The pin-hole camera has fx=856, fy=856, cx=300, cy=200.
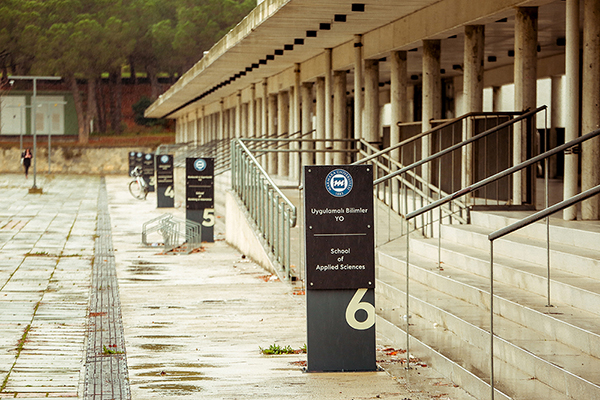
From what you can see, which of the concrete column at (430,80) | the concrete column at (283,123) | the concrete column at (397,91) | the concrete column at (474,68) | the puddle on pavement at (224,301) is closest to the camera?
the puddle on pavement at (224,301)

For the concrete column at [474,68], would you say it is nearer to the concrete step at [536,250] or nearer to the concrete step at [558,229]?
the concrete step at [558,229]

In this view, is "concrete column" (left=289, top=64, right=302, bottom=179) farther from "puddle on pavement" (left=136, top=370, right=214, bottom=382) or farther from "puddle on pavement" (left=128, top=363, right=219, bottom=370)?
"puddle on pavement" (left=136, top=370, right=214, bottom=382)

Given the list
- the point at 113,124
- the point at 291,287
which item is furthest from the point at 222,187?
the point at 113,124

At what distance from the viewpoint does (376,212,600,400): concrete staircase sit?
5168mm

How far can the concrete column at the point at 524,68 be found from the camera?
33.9ft

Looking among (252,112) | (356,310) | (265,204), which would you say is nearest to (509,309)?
(356,310)

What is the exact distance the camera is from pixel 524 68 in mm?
10367

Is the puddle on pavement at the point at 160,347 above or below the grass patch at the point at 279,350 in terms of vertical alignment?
below

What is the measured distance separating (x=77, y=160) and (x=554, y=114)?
157 ft

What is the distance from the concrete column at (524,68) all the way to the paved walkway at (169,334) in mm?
3126

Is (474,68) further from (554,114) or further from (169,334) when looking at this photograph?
(554,114)

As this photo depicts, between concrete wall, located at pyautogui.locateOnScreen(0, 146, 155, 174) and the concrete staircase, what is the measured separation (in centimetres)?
5620

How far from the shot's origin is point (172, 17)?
8319 cm

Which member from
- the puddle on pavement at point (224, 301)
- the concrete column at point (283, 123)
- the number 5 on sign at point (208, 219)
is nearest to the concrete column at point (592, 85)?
the puddle on pavement at point (224, 301)
